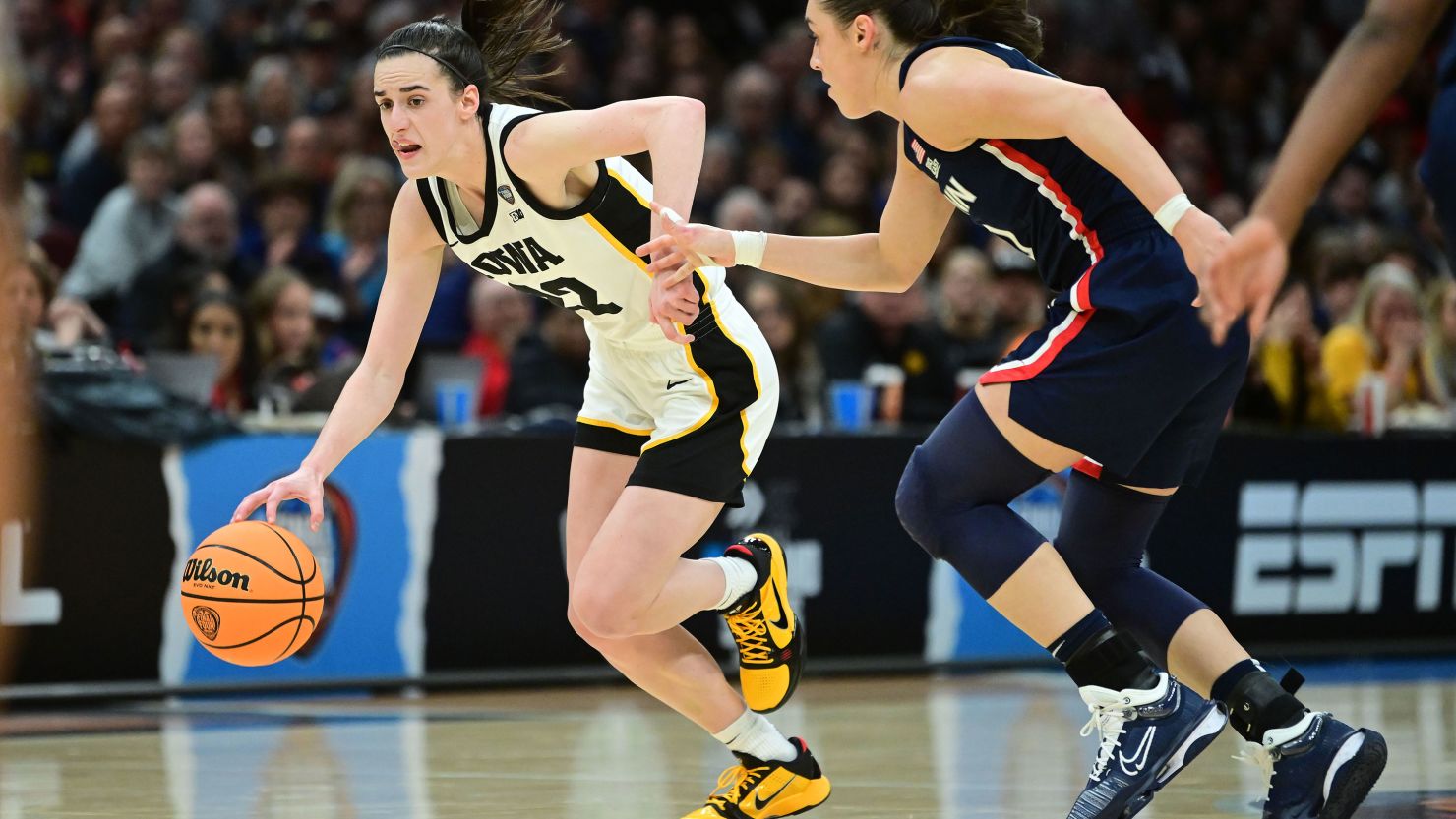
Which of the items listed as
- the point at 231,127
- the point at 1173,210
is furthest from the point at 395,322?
the point at 231,127

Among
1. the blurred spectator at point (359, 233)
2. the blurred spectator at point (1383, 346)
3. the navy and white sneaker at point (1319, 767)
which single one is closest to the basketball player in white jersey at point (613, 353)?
the navy and white sneaker at point (1319, 767)

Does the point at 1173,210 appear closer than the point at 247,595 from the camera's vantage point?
Yes

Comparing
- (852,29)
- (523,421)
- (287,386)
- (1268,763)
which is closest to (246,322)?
(287,386)

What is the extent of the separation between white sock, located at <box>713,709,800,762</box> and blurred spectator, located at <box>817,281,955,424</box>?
4734 mm

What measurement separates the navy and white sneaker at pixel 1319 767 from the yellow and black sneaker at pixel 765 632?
1399mm

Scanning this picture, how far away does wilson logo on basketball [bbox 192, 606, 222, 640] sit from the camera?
4.54 metres

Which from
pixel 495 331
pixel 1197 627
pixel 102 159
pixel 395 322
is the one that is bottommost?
pixel 1197 627

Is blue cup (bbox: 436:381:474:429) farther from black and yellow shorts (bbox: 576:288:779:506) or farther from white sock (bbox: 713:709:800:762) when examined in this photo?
white sock (bbox: 713:709:800:762)

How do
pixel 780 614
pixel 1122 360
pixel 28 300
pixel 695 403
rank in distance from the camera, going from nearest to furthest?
pixel 1122 360 < pixel 695 403 < pixel 780 614 < pixel 28 300

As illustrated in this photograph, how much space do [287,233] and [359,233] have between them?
37cm

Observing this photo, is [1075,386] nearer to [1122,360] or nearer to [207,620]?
[1122,360]

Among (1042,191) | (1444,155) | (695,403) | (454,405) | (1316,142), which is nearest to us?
(1316,142)

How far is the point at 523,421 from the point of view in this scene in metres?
8.24

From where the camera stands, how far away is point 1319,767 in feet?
13.1
